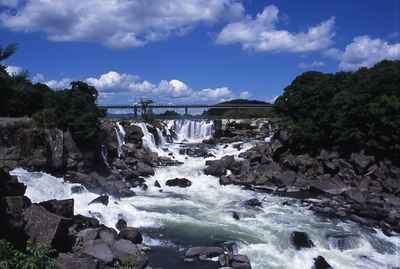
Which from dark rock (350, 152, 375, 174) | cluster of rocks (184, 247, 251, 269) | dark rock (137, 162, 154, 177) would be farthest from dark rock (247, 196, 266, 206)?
dark rock (350, 152, 375, 174)

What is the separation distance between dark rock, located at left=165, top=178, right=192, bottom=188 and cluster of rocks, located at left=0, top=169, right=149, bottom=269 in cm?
1163

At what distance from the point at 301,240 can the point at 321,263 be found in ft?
5.67

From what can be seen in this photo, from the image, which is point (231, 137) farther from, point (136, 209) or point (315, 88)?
point (136, 209)

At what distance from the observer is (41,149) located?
26453mm

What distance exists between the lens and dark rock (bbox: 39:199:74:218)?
1630 centimetres

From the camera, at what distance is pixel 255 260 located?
14922 millimetres

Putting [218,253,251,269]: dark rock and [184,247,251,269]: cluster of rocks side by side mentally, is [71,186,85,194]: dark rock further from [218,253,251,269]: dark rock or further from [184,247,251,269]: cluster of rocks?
[218,253,251,269]: dark rock

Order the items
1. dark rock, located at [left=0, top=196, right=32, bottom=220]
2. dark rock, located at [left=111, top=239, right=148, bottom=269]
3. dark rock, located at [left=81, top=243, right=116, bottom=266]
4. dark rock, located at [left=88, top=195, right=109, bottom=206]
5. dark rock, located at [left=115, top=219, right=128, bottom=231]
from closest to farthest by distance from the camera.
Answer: dark rock, located at [left=81, top=243, right=116, bottom=266]
dark rock, located at [left=111, top=239, right=148, bottom=269]
dark rock, located at [left=0, top=196, right=32, bottom=220]
dark rock, located at [left=115, top=219, right=128, bottom=231]
dark rock, located at [left=88, top=195, right=109, bottom=206]

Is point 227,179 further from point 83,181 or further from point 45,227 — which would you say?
point 45,227

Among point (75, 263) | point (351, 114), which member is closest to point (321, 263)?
point (75, 263)

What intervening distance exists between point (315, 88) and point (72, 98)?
22457mm

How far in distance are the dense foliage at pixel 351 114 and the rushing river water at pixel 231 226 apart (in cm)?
940

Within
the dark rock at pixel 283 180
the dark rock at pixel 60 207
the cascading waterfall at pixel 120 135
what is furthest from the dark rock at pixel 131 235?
the cascading waterfall at pixel 120 135

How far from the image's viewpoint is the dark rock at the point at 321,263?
578 inches
